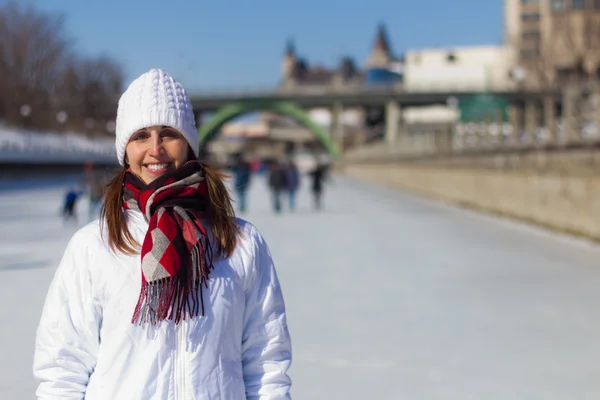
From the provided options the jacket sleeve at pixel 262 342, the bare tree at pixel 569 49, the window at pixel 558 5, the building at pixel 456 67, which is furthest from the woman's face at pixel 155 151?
→ the building at pixel 456 67

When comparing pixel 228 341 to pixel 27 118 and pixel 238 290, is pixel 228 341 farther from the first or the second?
pixel 27 118

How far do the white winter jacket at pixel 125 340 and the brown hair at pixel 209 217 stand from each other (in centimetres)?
3

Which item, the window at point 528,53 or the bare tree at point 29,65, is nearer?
the bare tree at point 29,65

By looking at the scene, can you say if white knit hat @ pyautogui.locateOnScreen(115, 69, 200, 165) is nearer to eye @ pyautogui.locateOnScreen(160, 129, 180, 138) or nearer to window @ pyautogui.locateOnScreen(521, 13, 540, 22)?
eye @ pyautogui.locateOnScreen(160, 129, 180, 138)

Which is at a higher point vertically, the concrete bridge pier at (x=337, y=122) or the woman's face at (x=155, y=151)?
the woman's face at (x=155, y=151)

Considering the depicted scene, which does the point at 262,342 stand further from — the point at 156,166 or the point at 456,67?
the point at 456,67

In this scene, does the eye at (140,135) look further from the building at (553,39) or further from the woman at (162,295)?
the building at (553,39)

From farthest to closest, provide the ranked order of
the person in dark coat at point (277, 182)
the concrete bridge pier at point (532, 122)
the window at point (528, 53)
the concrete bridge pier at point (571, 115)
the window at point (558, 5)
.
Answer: the window at point (528, 53) < the window at point (558, 5) < the person in dark coat at point (277, 182) < the concrete bridge pier at point (532, 122) < the concrete bridge pier at point (571, 115)

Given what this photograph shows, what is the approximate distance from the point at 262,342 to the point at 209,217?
32cm

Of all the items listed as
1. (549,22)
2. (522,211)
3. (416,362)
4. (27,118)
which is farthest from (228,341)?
(549,22)

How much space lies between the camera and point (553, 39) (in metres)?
71.3

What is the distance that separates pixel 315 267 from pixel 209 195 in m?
9.48

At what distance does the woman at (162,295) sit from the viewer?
233 cm

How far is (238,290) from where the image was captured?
7.92 feet
